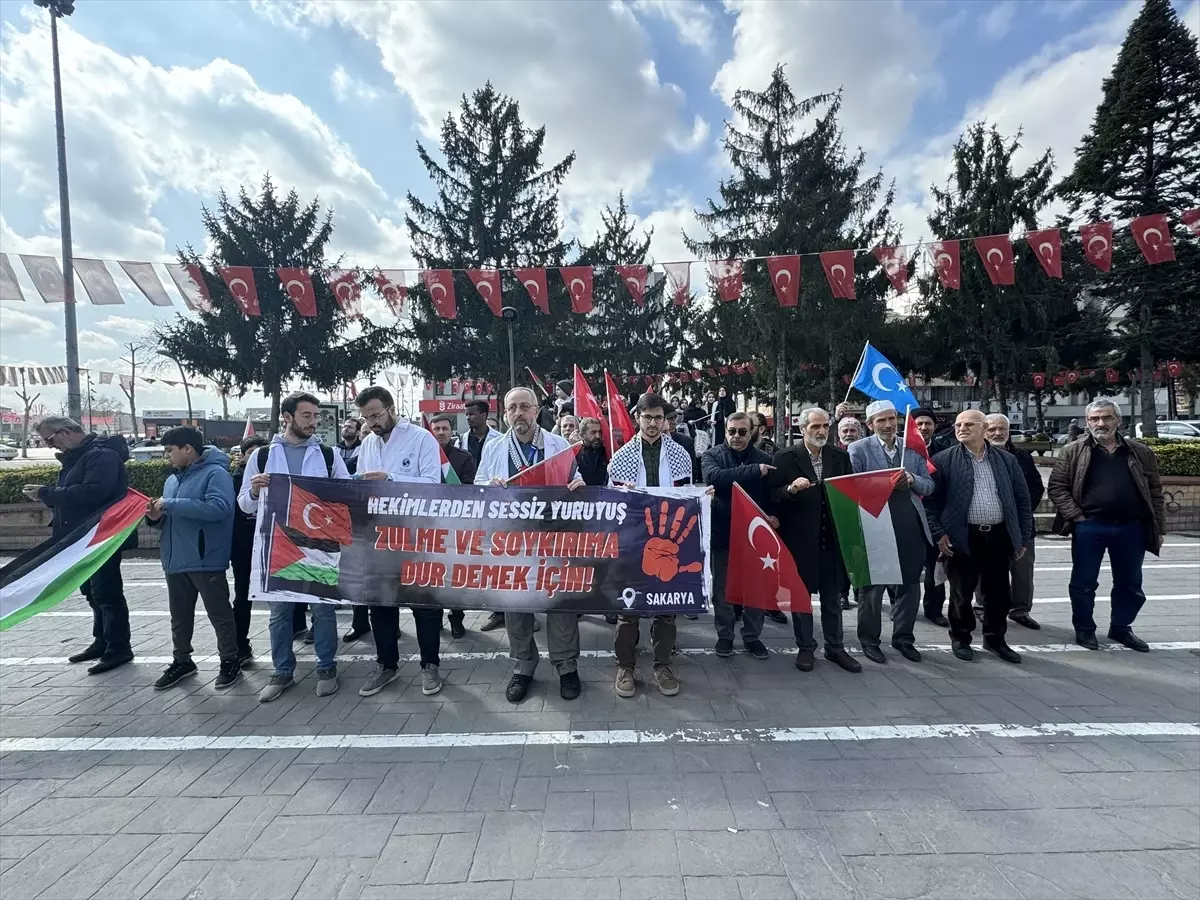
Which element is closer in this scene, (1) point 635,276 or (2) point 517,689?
(2) point 517,689

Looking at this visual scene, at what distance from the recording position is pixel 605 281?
29219mm

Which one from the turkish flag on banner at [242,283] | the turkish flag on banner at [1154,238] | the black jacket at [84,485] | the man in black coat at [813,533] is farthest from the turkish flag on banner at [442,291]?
the turkish flag on banner at [1154,238]

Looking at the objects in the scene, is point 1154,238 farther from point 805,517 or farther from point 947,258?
point 805,517

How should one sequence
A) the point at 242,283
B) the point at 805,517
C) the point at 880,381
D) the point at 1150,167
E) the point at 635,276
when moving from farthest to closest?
the point at 1150,167 < the point at 635,276 < the point at 242,283 < the point at 880,381 < the point at 805,517

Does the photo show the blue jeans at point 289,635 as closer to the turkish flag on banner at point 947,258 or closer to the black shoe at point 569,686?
the black shoe at point 569,686

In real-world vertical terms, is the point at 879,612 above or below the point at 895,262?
below

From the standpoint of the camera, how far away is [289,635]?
4172 mm

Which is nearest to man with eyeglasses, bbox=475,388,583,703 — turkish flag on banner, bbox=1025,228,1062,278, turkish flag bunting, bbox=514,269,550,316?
turkish flag bunting, bbox=514,269,550,316

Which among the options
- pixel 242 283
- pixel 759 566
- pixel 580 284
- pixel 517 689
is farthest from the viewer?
pixel 580 284

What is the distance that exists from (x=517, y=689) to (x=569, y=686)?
354mm

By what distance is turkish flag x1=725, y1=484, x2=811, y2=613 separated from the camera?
13.9ft

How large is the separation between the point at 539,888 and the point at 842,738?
1.98m

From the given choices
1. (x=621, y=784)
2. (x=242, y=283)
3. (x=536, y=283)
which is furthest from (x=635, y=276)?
(x=621, y=784)

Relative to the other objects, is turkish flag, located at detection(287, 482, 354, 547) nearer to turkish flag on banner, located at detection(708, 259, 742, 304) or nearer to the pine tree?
turkish flag on banner, located at detection(708, 259, 742, 304)
